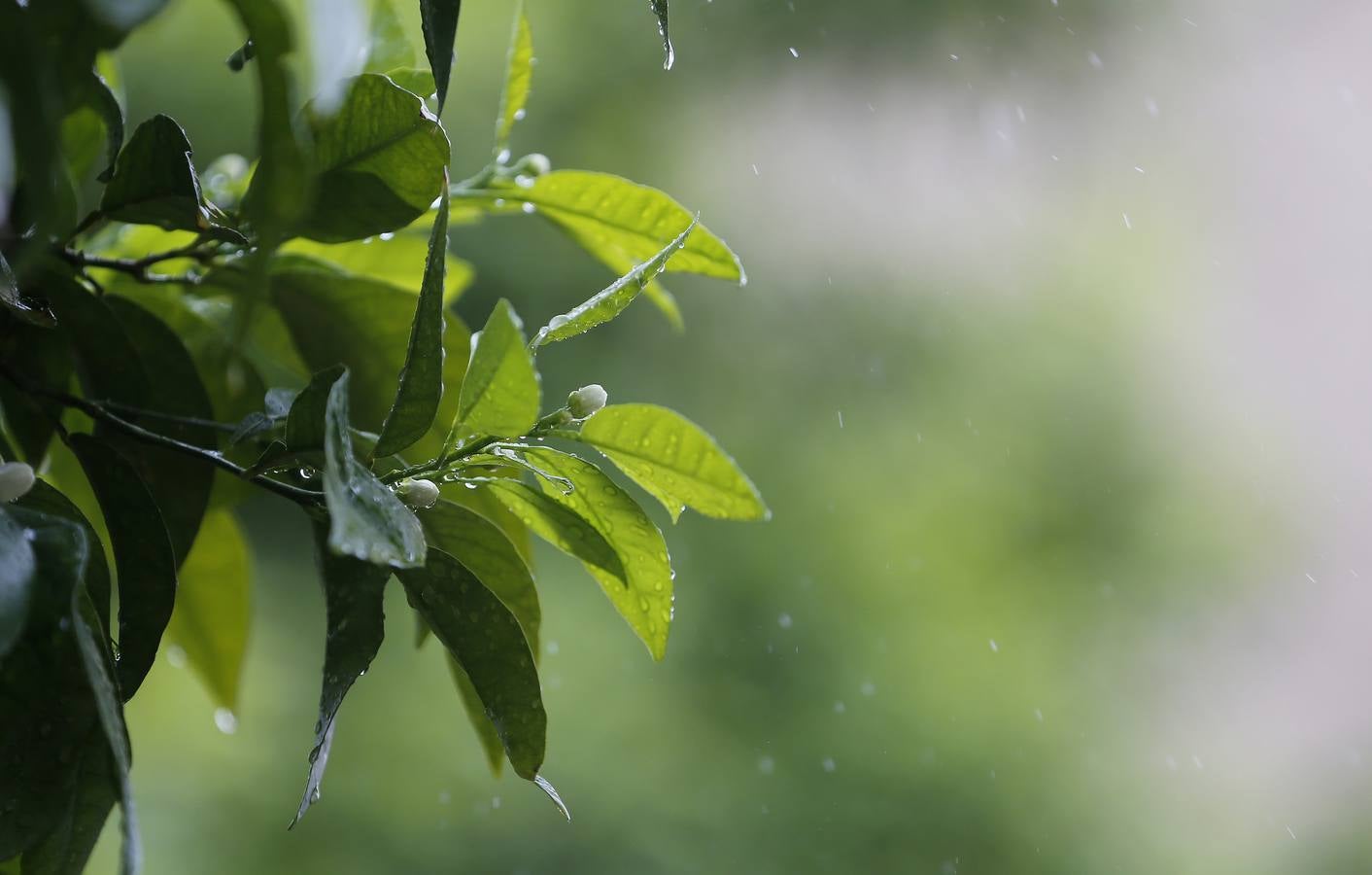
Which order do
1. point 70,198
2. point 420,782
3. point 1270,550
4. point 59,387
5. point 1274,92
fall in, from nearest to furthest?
point 70,198, point 59,387, point 420,782, point 1270,550, point 1274,92

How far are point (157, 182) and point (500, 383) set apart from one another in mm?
114

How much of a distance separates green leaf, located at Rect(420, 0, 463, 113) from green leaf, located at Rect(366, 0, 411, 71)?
0.15 m

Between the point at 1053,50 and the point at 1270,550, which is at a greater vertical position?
the point at 1053,50

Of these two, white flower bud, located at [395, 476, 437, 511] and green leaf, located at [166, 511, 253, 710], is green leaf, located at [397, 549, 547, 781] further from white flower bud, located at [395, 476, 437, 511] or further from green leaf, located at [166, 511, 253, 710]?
green leaf, located at [166, 511, 253, 710]

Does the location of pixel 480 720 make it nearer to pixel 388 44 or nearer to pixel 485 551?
pixel 485 551

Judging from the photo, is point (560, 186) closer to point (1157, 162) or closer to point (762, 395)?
point (762, 395)

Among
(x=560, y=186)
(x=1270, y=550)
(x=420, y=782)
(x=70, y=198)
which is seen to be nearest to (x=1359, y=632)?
(x=1270, y=550)

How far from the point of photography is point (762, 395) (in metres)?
1.98

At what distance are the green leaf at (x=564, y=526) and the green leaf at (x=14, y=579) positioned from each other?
0.11m

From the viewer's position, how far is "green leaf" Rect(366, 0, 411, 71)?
376 millimetres

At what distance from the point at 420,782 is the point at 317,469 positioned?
1662mm

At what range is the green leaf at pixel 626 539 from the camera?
290 mm

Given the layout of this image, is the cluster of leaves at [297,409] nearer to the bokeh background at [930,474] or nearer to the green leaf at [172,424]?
the green leaf at [172,424]

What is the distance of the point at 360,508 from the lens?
22 centimetres
